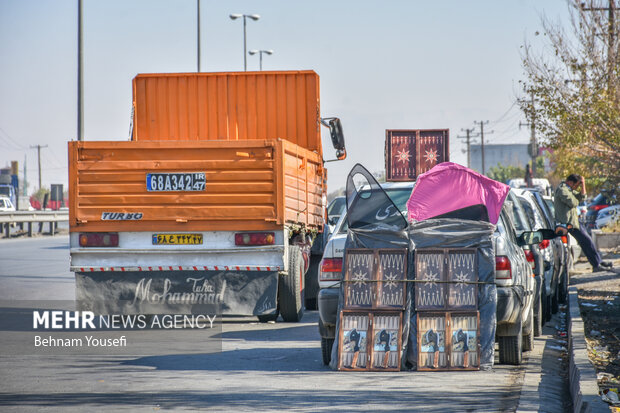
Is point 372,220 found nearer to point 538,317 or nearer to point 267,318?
point 538,317

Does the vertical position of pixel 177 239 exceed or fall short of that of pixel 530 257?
it exceeds it

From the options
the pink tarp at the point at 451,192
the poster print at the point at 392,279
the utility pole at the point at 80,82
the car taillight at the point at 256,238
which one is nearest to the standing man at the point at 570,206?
the car taillight at the point at 256,238

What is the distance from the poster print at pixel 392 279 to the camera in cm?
891

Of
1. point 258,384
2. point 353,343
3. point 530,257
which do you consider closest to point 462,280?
point 353,343

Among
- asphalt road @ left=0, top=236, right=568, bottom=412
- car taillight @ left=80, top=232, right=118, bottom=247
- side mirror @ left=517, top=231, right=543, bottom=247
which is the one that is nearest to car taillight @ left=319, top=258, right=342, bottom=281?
asphalt road @ left=0, top=236, right=568, bottom=412

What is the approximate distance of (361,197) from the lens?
9367mm

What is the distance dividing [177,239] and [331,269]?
3.69 metres

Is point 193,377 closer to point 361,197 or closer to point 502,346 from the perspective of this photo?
point 361,197

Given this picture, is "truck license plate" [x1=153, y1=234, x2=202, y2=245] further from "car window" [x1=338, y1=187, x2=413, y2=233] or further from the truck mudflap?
"car window" [x1=338, y1=187, x2=413, y2=233]

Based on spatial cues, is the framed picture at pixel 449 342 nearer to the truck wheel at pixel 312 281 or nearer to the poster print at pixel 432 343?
the poster print at pixel 432 343

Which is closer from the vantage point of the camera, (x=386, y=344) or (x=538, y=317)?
(x=386, y=344)

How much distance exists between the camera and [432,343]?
28.6 feet

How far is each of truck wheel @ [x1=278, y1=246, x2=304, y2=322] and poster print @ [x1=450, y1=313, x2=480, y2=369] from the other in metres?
4.52

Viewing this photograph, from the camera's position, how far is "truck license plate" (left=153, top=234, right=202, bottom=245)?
12461mm
